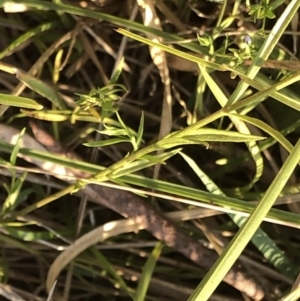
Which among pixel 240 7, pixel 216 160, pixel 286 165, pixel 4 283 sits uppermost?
pixel 240 7

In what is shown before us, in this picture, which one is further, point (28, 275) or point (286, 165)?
point (28, 275)

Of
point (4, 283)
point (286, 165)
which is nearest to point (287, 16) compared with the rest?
point (286, 165)

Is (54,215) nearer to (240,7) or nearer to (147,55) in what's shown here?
(147,55)

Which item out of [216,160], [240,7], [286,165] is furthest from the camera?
[216,160]

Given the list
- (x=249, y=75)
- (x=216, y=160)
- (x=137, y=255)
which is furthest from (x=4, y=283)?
(x=249, y=75)

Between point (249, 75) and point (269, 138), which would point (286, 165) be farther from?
point (269, 138)

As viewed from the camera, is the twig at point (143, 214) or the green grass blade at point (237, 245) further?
the twig at point (143, 214)

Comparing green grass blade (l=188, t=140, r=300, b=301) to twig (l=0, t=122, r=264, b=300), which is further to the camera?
twig (l=0, t=122, r=264, b=300)

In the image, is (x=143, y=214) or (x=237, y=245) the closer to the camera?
(x=237, y=245)

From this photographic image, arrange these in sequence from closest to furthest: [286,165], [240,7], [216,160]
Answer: [286,165] → [240,7] → [216,160]

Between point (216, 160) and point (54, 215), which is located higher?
point (216, 160)
